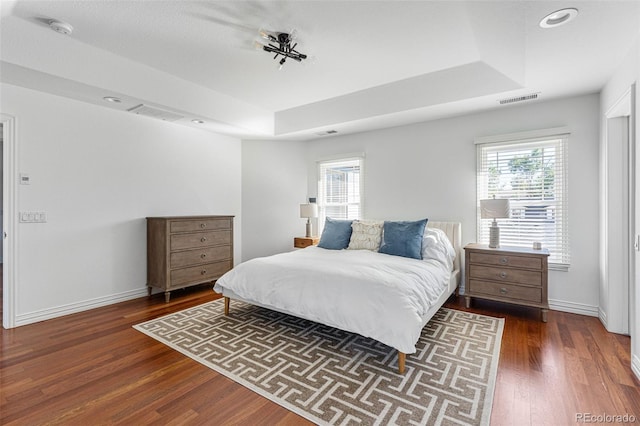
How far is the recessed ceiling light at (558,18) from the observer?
6.92ft

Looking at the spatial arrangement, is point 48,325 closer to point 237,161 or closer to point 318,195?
point 237,161

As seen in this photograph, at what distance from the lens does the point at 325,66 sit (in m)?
3.25

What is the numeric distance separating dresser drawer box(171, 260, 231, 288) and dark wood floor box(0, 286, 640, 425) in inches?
37.3

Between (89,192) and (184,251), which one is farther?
(184,251)

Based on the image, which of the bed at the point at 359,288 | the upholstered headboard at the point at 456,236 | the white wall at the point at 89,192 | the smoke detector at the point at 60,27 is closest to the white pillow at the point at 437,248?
the bed at the point at 359,288

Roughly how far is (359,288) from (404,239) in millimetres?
1298

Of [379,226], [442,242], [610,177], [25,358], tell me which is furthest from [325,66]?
[25,358]

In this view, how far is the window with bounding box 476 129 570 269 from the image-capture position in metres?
3.57

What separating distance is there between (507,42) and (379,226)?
2.36 m

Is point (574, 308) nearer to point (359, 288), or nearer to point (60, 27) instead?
point (359, 288)

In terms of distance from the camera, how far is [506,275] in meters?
3.46

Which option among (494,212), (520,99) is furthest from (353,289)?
(520,99)

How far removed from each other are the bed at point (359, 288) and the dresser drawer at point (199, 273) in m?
0.99

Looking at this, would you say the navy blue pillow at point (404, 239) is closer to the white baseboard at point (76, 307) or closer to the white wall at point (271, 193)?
the white wall at point (271, 193)
